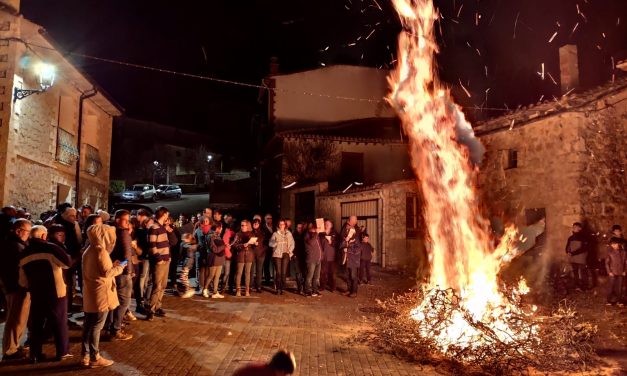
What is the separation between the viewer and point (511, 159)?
51.0 ft

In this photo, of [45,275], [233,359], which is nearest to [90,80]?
[45,275]

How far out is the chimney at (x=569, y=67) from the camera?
1560cm

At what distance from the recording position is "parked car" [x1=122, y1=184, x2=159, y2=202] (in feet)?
131

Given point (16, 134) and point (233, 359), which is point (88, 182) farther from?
point (233, 359)

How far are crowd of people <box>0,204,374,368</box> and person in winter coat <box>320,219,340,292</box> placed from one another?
3cm

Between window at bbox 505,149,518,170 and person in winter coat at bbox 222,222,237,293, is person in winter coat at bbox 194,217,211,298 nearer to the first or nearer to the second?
person in winter coat at bbox 222,222,237,293

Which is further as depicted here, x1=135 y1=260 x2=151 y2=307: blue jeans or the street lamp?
the street lamp

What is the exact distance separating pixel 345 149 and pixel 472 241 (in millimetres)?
17998

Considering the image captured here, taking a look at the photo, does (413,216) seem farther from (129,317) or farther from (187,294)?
(129,317)

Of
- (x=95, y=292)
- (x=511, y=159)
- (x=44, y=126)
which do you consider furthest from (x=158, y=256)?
(x=511, y=159)

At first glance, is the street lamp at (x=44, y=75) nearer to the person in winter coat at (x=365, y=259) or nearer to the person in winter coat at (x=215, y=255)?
the person in winter coat at (x=215, y=255)

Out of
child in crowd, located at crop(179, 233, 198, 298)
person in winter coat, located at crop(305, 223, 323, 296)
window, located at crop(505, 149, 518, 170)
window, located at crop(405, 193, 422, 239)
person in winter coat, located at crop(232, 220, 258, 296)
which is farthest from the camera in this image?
window, located at crop(405, 193, 422, 239)

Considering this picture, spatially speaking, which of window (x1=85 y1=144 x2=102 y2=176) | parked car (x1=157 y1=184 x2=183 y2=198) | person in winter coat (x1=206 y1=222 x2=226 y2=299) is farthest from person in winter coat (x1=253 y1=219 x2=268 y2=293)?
parked car (x1=157 y1=184 x2=183 y2=198)

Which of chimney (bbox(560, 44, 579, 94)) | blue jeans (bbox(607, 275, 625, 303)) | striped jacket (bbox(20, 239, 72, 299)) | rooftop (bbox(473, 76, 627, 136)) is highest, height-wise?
chimney (bbox(560, 44, 579, 94))
